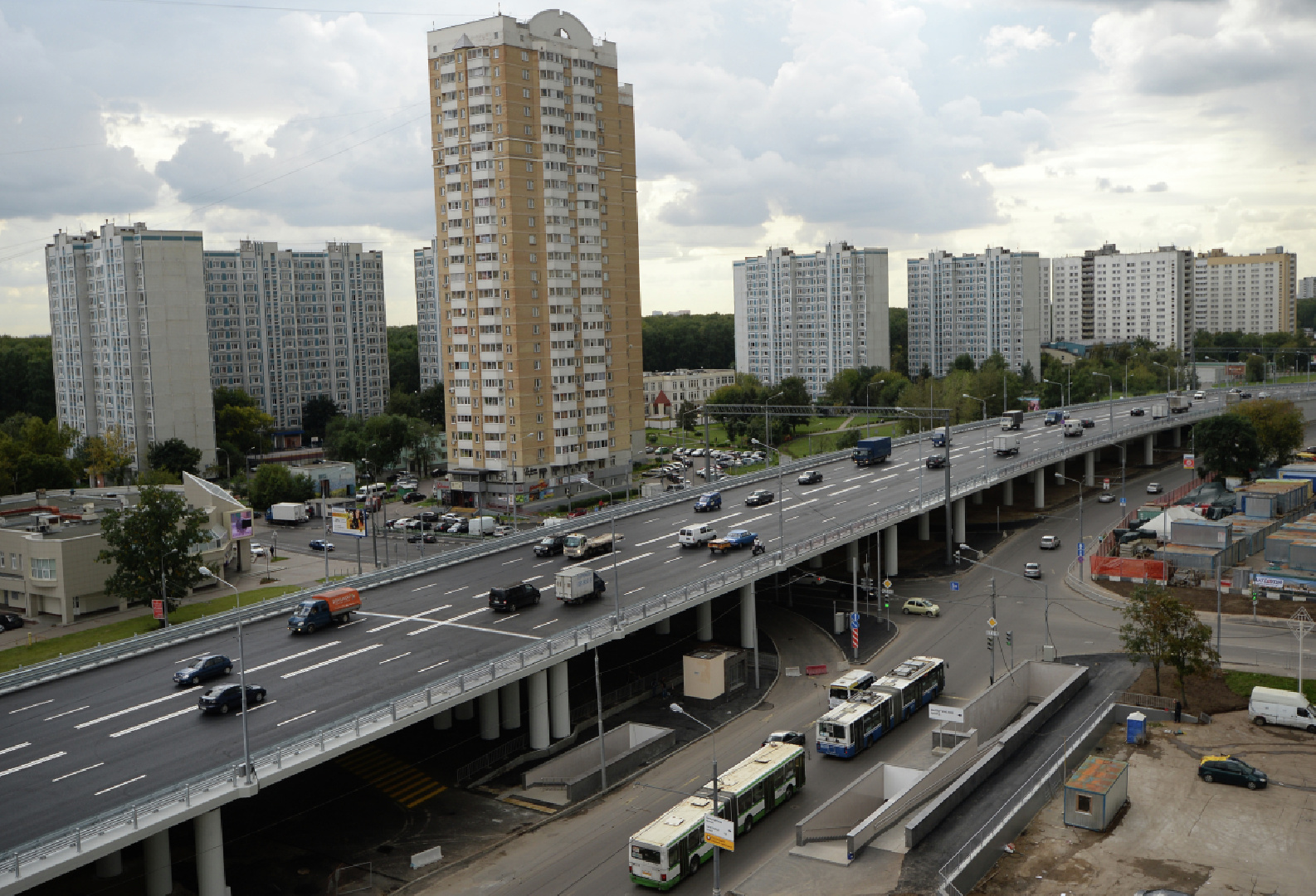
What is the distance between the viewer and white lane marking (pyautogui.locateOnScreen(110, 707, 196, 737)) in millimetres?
35031

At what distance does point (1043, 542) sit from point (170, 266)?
353 feet

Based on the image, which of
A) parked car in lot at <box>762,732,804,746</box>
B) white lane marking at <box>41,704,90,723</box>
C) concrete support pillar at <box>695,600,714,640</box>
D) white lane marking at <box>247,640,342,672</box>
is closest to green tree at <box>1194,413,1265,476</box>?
concrete support pillar at <box>695,600,714,640</box>

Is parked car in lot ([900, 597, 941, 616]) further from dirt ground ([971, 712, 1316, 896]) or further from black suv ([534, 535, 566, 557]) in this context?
black suv ([534, 535, 566, 557])

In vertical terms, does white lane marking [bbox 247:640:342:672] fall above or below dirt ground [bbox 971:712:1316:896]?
above

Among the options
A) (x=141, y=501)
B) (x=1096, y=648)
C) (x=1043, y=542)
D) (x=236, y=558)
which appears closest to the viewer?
(x=1096, y=648)

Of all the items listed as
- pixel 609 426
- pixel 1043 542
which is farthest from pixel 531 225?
pixel 1043 542

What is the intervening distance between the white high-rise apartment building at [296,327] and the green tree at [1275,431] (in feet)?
400

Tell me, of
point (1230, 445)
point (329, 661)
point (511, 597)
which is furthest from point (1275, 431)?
point (329, 661)

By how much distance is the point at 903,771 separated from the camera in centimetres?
3888

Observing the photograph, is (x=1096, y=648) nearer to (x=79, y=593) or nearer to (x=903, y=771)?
(x=903, y=771)

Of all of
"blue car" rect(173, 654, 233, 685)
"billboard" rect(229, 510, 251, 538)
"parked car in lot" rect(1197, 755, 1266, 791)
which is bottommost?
"parked car in lot" rect(1197, 755, 1266, 791)

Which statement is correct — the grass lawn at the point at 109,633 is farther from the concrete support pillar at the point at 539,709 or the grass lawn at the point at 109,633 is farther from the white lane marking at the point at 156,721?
the concrete support pillar at the point at 539,709

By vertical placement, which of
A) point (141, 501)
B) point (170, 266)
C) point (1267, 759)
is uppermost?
point (170, 266)

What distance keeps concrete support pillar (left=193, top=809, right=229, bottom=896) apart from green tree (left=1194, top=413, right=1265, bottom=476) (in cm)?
9241
